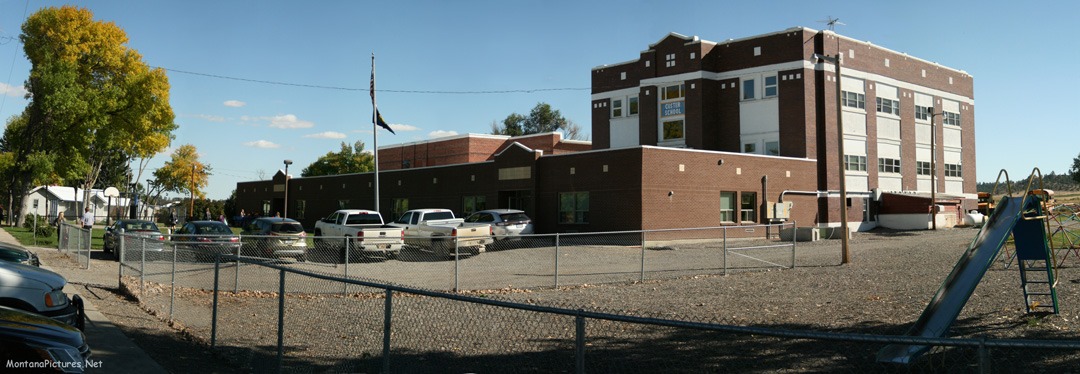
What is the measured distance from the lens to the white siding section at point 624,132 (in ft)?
165

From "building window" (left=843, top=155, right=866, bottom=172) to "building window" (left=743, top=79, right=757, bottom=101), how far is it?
6.81 m

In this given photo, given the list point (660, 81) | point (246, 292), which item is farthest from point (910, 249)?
point (660, 81)

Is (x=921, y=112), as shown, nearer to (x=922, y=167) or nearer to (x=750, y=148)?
(x=922, y=167)

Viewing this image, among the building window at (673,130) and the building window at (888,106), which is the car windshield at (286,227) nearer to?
the building window at (673,130)

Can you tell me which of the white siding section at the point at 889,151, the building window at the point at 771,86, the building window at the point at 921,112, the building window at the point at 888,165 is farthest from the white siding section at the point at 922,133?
the building window at the point at 771,86

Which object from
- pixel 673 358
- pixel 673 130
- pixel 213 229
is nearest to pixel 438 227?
pixel 213 229

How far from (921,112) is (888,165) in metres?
6.23

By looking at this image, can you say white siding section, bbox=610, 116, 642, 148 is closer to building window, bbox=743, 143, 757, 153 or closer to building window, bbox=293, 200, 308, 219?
building window, bbox=743, 143, 757, 153

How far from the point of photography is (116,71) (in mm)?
44656

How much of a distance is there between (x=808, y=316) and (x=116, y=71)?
151ft

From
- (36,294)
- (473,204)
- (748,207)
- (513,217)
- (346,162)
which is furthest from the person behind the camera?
(346,162)

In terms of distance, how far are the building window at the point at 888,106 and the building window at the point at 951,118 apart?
6.81m

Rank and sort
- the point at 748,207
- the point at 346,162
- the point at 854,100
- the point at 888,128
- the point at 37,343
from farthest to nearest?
the point at 346,162 < the point at 888,128 < the point at 854,100 < the point at 748,207 < the point at 37,343

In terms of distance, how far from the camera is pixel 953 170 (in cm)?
5322
